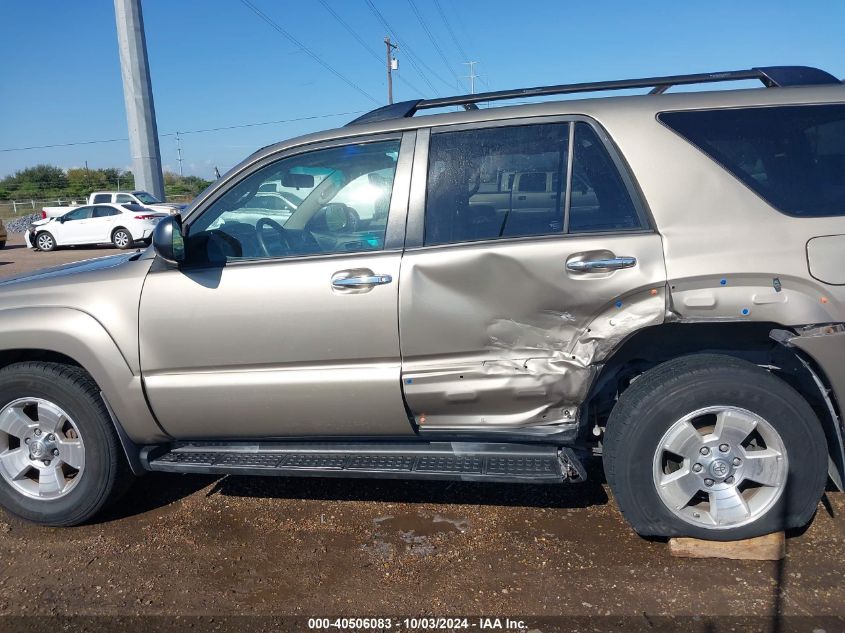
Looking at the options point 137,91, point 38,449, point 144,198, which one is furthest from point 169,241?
point 144,198

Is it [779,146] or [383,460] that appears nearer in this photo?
[779,146]

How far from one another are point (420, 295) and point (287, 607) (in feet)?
Answer: 4.79

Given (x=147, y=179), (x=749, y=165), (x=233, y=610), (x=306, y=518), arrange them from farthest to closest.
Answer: (x=147, y=179) → (x=306, y=518) → (x=749, y=165) → (x=233, y=610)

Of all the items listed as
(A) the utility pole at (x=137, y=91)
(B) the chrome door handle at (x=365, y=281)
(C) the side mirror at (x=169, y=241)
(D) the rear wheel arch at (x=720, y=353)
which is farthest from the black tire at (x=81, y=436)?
(A) the utility pole at (x=137, y=91)

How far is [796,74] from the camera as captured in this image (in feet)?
11.3

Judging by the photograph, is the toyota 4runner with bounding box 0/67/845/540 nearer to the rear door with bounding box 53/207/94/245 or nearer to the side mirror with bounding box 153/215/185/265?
the side mirror with bounding box 153/215/185/265

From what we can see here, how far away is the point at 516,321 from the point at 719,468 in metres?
1.11

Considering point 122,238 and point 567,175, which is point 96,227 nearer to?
point 122,238

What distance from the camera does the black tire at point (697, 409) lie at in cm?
309

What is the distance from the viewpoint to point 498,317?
3.25m

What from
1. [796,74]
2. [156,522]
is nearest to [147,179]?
Answer: [156,522]

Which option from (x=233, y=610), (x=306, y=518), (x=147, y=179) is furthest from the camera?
(x=147, y=179)

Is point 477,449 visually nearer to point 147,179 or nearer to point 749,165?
point 749,165

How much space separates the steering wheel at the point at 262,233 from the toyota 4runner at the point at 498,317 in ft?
0.05
